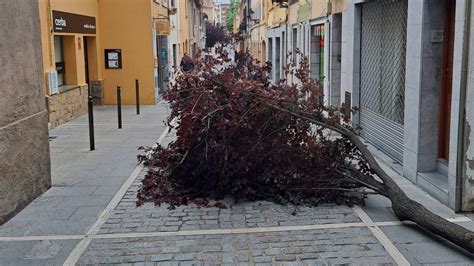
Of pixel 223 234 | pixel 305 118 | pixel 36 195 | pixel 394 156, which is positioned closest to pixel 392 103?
pixel 394 156

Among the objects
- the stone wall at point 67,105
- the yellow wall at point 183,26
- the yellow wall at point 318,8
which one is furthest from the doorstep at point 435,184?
the yellow wall at point 183,26

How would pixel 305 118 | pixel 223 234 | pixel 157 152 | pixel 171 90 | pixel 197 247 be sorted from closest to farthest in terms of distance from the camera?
pixel 197 247, pixel 223 234, pixel 305 118, pixel 171 90, pixel 157 152

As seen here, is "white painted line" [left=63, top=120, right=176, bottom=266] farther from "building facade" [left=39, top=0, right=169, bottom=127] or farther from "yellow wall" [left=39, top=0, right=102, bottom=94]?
"building facade" [left=39, top=0, right=169, bottom=127]

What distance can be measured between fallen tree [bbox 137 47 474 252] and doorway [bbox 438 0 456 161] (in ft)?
3.49

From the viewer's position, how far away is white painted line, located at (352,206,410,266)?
4.58 m

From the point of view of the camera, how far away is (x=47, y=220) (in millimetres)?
5727

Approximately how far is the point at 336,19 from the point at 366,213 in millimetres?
7661

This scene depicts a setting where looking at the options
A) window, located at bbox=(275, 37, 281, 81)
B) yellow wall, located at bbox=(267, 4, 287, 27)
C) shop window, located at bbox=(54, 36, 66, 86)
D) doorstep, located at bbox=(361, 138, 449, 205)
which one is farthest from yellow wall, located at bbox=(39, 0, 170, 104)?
doorstep, located at bbox=(361, 138, 449, 205)

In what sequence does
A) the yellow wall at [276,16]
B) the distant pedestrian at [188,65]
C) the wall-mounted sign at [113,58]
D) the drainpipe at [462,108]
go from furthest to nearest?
the yellow wall at [276,16]
the wall-mounted sign at [113,58]
the distant pedestrian at [188,65]
the drainpipe at [462,108]

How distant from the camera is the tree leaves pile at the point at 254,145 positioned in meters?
6.04

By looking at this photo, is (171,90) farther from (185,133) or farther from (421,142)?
(421,142)

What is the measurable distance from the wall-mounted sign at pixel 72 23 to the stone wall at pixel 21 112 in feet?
21.0

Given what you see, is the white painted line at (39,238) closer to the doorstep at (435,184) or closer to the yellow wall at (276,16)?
the doorstep at (435,184)

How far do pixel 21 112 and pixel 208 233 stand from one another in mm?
2459
